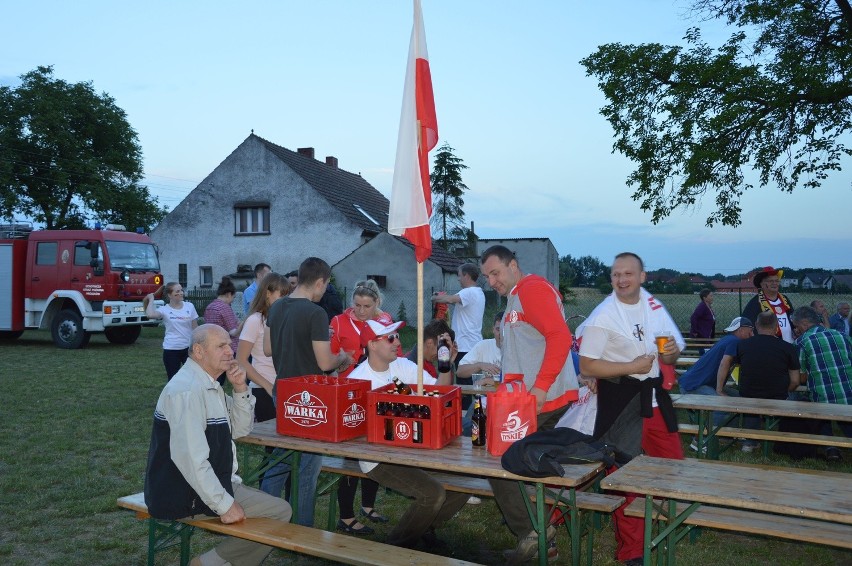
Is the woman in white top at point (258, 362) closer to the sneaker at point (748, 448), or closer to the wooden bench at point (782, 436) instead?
the wooden bench at point (782, 436)

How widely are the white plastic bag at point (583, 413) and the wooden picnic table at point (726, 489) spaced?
0.62 metres

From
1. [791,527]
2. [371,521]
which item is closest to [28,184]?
[371,521]

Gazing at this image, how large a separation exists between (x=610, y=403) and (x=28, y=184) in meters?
43.1

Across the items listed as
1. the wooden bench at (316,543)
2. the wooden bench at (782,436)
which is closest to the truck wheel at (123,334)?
the wooden bench at (782,436)

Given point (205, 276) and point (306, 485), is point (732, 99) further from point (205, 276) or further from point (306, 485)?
point (205, 276)

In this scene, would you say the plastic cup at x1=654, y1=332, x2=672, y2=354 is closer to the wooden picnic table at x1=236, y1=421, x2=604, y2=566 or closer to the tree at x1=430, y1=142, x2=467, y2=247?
the wooden picnic table at x1=236, y1=421, x2=604, y2=566

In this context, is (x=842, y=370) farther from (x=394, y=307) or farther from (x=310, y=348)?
(x=394, y=307)

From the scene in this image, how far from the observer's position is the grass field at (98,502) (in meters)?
4.71

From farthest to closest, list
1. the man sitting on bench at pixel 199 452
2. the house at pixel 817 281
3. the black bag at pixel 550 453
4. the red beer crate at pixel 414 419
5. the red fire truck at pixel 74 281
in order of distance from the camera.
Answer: the red fire truck at pixel 74 281 → the house at pixel 817 281 → the red beer crate at pixel 414 419 → the man sitting on bench at pixel 199 452 → the black bag at pixel 550 453

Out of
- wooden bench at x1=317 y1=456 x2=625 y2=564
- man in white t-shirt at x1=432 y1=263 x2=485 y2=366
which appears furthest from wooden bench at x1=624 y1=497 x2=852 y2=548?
man in white t-shirt at x1=432 y1=263 x2=485 y2=366

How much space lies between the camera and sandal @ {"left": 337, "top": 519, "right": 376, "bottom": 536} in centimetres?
512

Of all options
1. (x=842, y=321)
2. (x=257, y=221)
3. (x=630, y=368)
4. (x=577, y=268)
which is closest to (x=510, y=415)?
(x=630, y=368)

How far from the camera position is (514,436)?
12.1 feet

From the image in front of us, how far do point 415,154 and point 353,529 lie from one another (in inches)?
106
